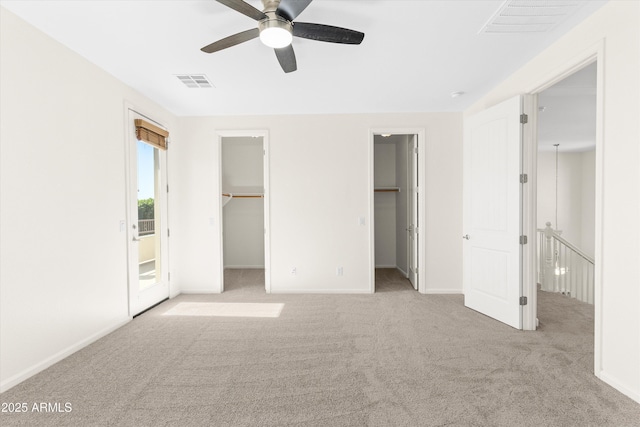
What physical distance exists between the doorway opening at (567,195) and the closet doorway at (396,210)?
5.73 ft

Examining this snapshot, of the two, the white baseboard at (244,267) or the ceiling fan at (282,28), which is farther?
the white baseboard at (244,267)

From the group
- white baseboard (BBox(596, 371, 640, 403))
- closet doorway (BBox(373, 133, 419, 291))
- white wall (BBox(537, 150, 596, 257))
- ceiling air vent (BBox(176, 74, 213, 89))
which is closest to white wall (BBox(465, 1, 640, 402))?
white baseboard (BBox(596, 371, 640, 403))

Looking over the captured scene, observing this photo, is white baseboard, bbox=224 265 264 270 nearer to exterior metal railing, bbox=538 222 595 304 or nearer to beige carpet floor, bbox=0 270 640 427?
beige carpet floor, bbox=0 270 640 427

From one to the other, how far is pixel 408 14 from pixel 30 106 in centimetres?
294

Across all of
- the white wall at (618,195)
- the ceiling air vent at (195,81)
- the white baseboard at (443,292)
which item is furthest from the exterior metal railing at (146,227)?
the white wall at (618,195)

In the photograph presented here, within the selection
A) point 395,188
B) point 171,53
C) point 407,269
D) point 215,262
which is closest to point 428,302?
point 407,269

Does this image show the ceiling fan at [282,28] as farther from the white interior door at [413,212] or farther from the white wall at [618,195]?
the white interior door at [413,212]

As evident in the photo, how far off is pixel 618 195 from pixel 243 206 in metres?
5.67

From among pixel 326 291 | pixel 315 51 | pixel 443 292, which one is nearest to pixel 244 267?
pixel 326 291

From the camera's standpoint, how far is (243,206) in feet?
20.5

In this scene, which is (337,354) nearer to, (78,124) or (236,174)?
(78,124)

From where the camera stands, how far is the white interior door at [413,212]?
436 cm

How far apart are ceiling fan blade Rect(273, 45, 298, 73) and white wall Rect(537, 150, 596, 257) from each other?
754 centimetres

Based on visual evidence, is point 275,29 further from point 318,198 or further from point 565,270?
point 565,270
